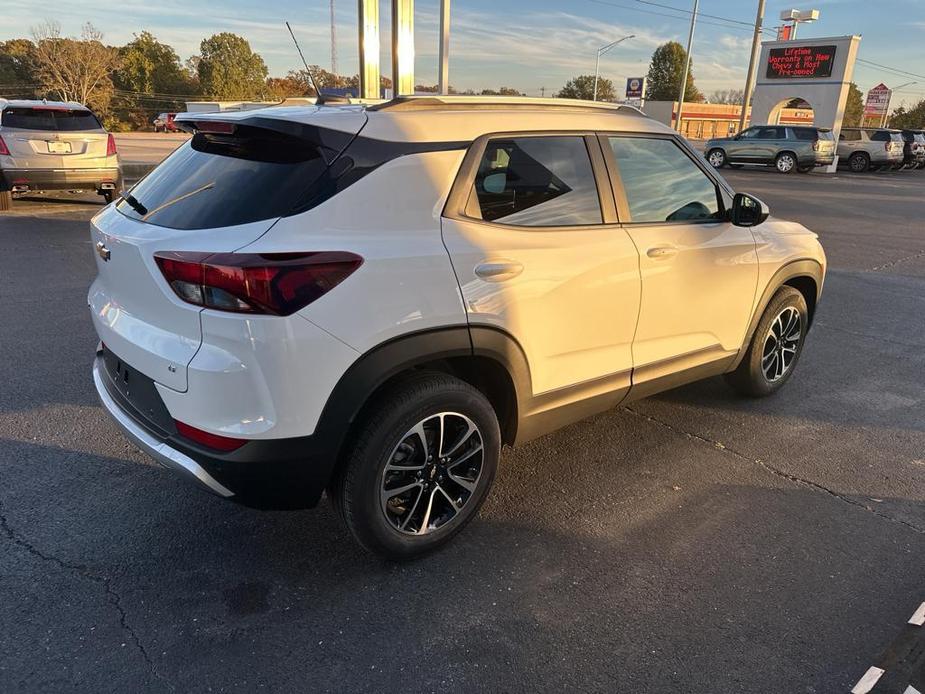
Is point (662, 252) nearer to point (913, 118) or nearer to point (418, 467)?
point (418, 467)

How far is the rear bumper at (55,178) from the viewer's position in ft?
35.1

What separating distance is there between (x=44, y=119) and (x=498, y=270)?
1093cm

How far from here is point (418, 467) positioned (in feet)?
9.14

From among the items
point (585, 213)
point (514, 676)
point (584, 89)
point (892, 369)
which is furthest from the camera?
point (584, 89)

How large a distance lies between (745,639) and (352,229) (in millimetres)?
2067

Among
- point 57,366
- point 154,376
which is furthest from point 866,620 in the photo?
point 57,366

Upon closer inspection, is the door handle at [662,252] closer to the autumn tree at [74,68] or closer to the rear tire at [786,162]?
the rear tire at [786,162]

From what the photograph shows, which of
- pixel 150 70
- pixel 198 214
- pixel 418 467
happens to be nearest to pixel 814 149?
pixel 418 467

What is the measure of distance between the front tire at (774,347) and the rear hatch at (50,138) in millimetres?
10620

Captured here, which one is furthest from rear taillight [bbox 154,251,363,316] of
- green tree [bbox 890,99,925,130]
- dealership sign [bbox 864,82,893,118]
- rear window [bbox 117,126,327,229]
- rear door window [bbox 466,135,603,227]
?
green tree [bbox 890,99,925,130]

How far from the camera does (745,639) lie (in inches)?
98.3

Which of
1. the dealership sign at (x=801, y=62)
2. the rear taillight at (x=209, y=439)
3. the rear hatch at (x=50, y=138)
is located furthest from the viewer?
the dealership sign at (x=801, y=62)

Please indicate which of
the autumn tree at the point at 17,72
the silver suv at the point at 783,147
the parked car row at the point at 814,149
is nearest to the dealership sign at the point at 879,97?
the parked car row at the point at 814,149

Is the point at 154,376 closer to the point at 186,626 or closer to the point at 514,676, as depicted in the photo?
the point at 186,626
